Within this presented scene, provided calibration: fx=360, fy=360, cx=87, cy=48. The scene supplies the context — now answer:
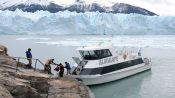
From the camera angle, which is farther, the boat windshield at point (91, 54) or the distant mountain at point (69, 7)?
the distant mountain at point (69, 7)

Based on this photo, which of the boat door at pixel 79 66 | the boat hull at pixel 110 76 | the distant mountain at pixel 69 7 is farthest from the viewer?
the distant mountain at pixel 69 7

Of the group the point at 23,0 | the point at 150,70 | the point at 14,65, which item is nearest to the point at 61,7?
the point at 23,0

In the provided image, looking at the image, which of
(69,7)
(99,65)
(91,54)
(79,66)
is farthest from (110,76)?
(69,7)

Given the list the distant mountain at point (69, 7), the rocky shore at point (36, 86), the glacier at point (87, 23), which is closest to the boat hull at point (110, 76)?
the rocky shore at point (36, 86)

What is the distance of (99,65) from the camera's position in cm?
2092

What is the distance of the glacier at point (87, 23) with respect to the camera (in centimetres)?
7356

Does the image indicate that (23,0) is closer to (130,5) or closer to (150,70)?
(130,5)

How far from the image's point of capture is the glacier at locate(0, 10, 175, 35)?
73.6 metres

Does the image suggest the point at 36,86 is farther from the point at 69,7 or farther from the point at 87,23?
the point at 69,7

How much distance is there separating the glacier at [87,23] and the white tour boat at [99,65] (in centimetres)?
5058

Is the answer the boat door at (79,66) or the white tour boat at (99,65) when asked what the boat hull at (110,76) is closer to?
the white tour boat at (99,65)

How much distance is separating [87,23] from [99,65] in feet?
178

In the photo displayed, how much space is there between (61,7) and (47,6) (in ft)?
27.7

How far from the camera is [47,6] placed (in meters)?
166
